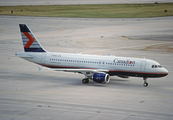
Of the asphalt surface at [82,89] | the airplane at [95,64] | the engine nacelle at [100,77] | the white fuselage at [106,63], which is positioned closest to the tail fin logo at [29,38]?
the airplane at [95,64]

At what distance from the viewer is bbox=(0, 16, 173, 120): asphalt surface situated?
41.2 m

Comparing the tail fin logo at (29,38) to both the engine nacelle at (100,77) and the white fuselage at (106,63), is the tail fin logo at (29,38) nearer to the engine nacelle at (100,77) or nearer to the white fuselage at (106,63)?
the white fuselage at (106,63)

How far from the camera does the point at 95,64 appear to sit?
186 feet

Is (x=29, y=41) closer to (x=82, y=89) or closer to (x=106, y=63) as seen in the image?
(x=106, y=63)

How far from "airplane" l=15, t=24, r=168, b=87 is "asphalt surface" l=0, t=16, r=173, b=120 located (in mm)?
1840

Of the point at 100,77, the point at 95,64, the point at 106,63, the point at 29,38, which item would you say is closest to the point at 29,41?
the point at 29,38

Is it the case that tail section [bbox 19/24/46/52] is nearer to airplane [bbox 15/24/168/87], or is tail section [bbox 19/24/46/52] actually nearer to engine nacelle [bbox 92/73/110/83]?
airplane [bbox 15/24/168/87]

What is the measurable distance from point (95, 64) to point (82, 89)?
605cm

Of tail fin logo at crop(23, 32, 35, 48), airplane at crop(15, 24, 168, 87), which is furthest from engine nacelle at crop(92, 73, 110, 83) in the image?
tail fin logo at crop(23, 32, 35, 48)

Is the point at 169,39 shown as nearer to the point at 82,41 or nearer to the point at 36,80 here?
the point at 82,41

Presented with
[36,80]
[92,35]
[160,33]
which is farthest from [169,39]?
[36,80]

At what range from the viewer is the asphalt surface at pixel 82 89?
4122 cm

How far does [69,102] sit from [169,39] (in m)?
68.4

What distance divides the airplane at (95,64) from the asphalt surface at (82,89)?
6.04ft
